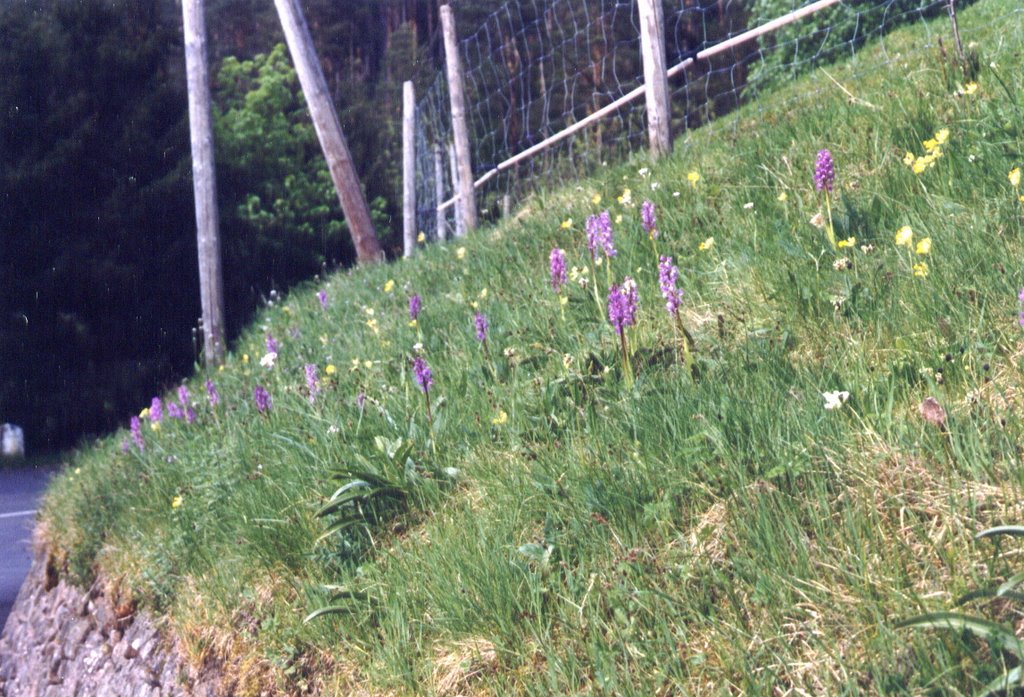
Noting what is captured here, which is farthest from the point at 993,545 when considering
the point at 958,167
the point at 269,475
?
the point at 269,475

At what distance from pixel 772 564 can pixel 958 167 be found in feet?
6.08

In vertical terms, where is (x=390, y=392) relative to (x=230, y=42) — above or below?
above

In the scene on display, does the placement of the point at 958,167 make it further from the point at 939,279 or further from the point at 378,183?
the point at 378,183

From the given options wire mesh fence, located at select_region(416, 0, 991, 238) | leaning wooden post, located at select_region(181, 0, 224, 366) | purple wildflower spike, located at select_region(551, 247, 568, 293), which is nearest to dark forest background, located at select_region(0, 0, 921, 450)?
wire mesh fence, located at select_region(416, 0, 991, 238)

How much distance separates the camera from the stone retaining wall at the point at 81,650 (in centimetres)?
421

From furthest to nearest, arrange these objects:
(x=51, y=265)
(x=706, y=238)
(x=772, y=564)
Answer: (x=51, y=265), (x=706, y=238), (x=772, y=564)

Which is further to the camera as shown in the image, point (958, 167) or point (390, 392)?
point (390, 392)

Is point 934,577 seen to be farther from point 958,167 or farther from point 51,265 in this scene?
point 51,265

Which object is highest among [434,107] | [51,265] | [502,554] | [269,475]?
[502,554]

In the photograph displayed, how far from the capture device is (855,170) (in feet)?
13.5

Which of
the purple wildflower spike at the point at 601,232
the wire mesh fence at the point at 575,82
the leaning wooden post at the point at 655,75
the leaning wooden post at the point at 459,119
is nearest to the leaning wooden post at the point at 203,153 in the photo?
the wire mesh fence at the point at 575,82

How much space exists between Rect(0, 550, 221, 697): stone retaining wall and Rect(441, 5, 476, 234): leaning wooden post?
4.31 m

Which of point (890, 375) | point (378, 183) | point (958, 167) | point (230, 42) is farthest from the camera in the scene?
point (230, 42)

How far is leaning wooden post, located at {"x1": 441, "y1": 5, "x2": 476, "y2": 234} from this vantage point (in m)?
9.56
